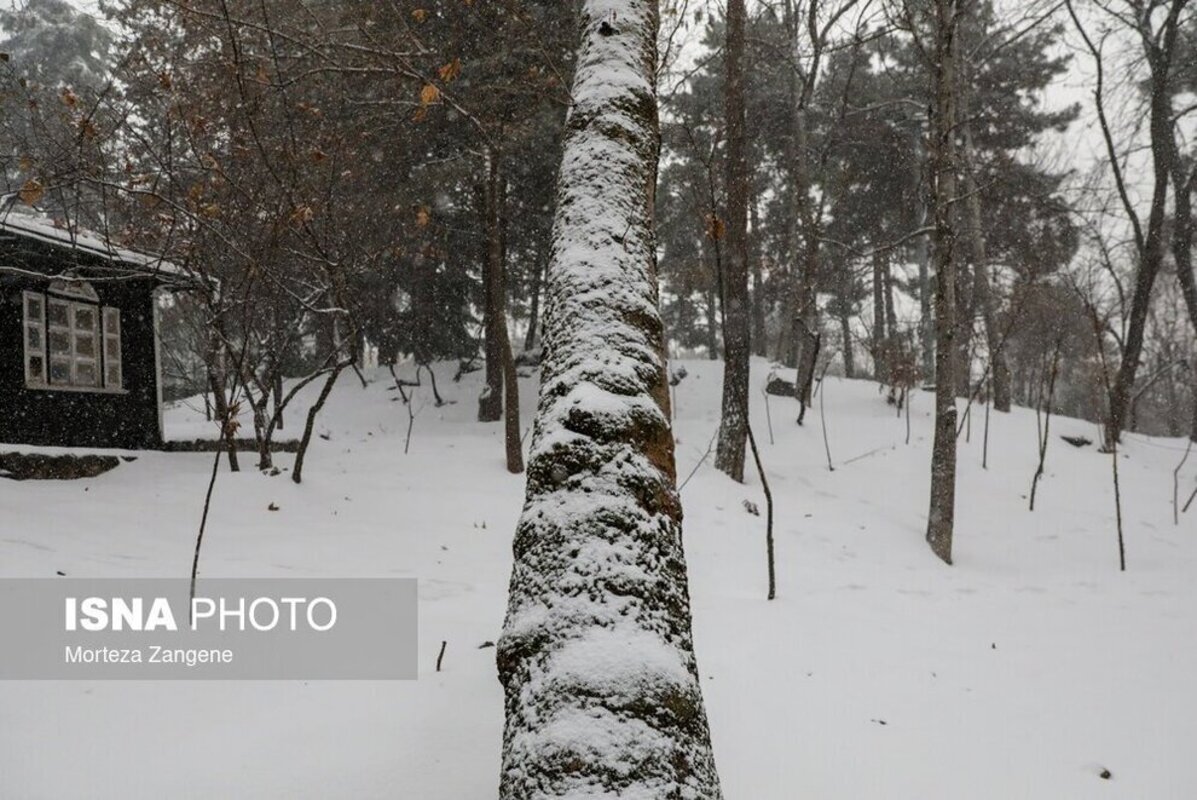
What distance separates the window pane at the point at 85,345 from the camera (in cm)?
1009

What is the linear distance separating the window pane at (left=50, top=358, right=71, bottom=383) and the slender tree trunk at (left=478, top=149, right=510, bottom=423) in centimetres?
618

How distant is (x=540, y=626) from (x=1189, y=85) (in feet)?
66.8

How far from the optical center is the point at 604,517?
1.73 metres

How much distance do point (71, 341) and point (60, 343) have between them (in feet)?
0.48

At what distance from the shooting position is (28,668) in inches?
128

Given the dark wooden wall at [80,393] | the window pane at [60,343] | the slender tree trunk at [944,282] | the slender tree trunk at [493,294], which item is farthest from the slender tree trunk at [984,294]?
the window pane at [60,343]

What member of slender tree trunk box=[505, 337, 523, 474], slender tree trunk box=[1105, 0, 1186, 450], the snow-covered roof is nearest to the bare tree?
slender tree trunk box=[1105, 0, 1186, 450]

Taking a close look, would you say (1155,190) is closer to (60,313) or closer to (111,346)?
(111,346)

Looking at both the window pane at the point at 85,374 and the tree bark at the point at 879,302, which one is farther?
the tree bark at the point at 879,302

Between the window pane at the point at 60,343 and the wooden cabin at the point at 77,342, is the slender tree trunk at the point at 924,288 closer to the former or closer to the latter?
the wooden cabin at the point at 77,342

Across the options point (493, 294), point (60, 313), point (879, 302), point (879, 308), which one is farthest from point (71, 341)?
point (879, 302)

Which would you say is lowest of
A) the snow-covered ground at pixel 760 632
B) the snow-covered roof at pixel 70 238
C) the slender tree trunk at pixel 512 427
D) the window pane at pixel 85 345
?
the snow-covered ground at pixel 760 632

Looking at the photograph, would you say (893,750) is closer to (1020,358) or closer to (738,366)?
(738,366)

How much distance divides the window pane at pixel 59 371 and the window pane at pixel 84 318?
1.99 feet
